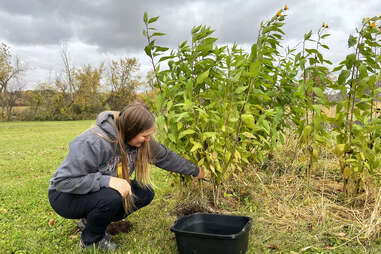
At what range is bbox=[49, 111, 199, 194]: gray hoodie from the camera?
6.22 feet

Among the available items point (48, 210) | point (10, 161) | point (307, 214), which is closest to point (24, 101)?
point (10, 161)

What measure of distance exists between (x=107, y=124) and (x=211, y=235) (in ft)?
3.30

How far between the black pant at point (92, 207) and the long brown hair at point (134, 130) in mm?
127

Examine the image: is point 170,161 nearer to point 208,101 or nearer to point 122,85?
point 208,101

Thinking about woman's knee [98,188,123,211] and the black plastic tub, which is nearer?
the black plastic tub

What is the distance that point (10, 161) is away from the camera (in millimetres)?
5559

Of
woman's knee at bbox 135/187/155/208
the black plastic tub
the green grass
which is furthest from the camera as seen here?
woman's knee at bbox 135/187/155/208

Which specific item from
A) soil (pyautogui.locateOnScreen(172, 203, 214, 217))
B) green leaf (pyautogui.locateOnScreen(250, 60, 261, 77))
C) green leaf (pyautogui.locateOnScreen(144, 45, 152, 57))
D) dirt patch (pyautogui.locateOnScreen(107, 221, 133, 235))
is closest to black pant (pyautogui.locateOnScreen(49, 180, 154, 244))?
dirt patch (pyautogui.locateOnScreen(107, 221, 133, 235))

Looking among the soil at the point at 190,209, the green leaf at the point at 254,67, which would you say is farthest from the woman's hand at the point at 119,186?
the green leaf at the point at 254,67

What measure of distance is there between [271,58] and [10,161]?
5.21 m

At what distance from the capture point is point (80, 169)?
1.90m

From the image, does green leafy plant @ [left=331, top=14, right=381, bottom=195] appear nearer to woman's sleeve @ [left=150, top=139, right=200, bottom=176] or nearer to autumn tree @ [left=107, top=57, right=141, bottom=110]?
woman's sleeve @ [left=150, top=139, right=200, bottom=176]

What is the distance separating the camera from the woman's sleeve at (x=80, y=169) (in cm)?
189

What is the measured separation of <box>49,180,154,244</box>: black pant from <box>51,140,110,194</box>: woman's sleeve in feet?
0.26
